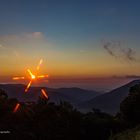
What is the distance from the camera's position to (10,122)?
124 ft

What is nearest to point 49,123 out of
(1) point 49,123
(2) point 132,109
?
(1) point 49,123

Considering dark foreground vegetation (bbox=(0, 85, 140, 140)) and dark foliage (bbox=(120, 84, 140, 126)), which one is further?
dark foliage (bbox=(120, 84, 140, 126))

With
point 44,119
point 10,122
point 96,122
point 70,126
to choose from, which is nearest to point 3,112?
point 10,122

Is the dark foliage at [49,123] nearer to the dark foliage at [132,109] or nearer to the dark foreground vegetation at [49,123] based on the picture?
the dark foreground vegetation at [49,123]

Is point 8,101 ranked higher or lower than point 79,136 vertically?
higher

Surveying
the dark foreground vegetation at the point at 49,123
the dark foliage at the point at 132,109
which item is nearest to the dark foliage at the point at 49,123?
the dark foreground vegetation at the point at 49,123

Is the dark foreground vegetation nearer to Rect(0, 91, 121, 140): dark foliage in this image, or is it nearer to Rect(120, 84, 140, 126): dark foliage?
Rect(0, 91, 121, 140): dark foliage

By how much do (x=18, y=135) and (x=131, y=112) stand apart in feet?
82.3

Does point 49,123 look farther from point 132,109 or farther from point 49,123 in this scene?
point 132,109

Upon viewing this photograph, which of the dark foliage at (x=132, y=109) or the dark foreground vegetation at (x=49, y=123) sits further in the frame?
the dark foliage at (x=132, y=109)

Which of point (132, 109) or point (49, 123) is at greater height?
point (49, 123)

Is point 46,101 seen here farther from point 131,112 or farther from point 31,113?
point 131,112

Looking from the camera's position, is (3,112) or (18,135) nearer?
(18,135)

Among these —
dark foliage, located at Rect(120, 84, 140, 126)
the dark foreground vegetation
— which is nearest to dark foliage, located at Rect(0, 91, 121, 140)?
the dark foreground vegetation
